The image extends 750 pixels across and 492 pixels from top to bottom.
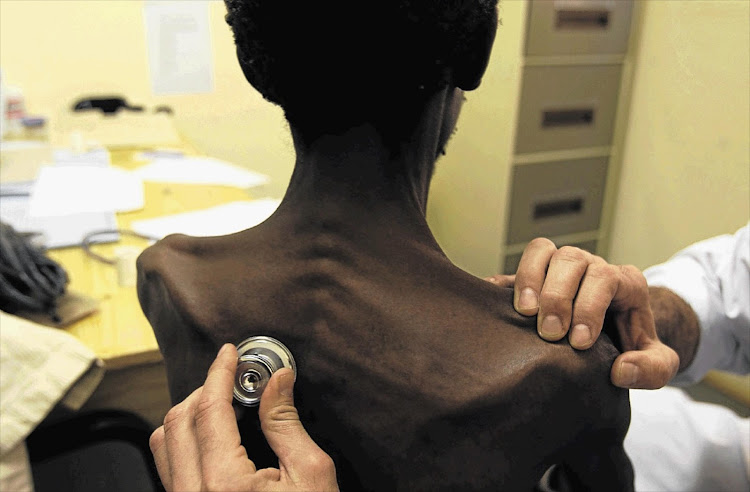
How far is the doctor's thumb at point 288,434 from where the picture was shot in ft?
1.53

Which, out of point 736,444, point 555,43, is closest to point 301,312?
point 736,444

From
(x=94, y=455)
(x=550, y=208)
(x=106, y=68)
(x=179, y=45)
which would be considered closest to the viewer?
(x=94, y=455)

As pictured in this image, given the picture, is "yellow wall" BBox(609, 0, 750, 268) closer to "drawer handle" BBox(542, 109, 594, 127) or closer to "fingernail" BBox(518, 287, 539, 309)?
"fingernail" BBox(518, 287, 539, 309)

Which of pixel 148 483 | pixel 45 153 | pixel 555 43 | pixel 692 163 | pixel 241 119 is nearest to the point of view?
pixel 692 163

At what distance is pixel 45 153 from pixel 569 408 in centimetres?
160

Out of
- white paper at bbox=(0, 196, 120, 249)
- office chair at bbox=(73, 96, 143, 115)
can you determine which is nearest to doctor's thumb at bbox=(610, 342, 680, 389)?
white paper at bbox=(0, 196, 120, 249)

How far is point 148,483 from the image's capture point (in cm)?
131

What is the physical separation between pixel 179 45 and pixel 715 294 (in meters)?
1.65

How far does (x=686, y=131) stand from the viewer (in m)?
0.75

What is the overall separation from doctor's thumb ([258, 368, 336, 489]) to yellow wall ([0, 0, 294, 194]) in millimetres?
1213

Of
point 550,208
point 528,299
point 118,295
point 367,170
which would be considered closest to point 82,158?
point 118,295

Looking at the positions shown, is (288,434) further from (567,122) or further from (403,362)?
(567,122)

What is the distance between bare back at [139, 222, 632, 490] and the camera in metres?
0.51

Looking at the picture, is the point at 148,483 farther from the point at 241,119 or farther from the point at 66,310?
the point at 241,119
